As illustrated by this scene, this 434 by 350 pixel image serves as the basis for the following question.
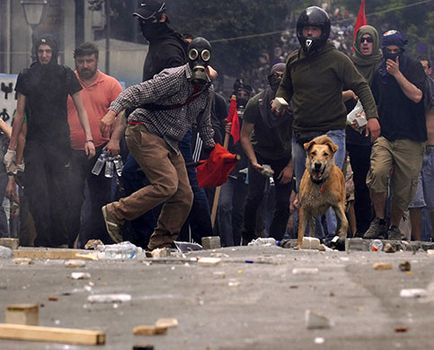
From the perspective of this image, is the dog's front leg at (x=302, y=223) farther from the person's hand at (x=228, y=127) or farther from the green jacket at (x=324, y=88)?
the person's hand at (x=228, y=127)

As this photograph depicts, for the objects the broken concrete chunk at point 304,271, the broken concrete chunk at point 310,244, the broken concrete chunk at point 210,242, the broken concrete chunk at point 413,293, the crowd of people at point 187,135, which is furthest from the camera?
the broken concrete chunk at point 210,242

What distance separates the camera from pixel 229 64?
44562 mm

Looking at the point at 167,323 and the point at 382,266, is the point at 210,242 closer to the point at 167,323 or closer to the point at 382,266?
the point at 382,266

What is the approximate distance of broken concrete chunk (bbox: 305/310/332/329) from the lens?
6682 mm

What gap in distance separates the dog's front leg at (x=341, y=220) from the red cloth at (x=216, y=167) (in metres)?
1.10

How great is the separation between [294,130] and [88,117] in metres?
1.98

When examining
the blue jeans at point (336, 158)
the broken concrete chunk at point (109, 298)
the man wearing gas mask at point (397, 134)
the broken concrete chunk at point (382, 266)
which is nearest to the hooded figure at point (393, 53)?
the man wearing gas mask at point (397, 134)

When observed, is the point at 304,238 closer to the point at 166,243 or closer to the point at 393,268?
the point at 166,243

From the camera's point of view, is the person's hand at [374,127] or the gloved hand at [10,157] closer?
the person's hand at [374,127]

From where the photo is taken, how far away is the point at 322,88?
1348 centimetres

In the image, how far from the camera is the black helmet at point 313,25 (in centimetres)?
1352

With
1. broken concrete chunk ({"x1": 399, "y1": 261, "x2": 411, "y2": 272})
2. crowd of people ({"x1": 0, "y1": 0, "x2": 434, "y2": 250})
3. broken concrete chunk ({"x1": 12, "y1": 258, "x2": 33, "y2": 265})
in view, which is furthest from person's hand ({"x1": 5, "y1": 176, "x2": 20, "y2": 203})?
broken concrete chunk ({"x1": 399, "y1": 261, "x2": 411, "y2": 272})

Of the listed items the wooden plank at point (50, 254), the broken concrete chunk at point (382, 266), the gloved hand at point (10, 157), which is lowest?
the wooden plank at point (50, 254)

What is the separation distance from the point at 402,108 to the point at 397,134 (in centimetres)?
23
